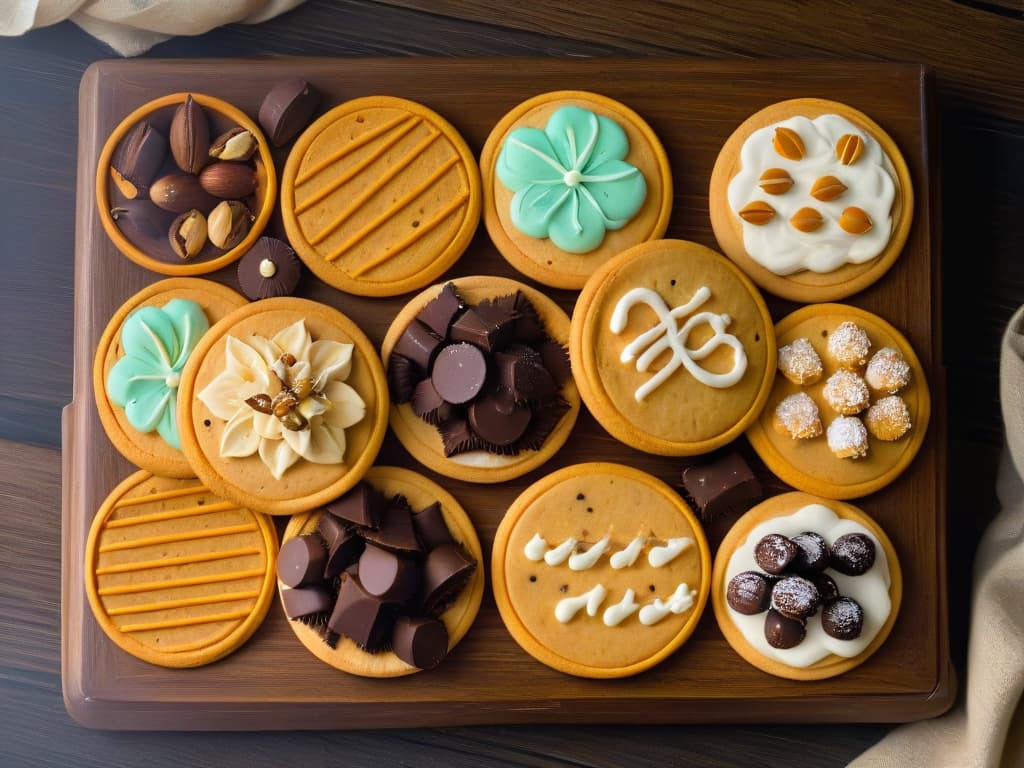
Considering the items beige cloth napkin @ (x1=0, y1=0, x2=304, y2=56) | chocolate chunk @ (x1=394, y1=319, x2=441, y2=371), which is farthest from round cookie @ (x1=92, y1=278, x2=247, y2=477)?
beige cloth napkin @ (x1=0, y1=0, x2=304, y2=56)

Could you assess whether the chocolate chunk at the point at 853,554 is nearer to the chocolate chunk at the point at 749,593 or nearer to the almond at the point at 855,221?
the chocolate chunk at the point at 749,593

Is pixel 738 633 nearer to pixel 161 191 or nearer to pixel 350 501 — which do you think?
pixel 350 501

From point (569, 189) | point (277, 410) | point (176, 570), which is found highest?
point (569, 189)

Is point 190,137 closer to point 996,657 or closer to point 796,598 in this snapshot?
point 796,598

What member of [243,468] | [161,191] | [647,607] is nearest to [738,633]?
[647,607]

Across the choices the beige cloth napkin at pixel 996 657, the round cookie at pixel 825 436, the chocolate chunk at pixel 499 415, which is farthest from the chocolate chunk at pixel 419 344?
the beige cloth napkin at pixel 996 657

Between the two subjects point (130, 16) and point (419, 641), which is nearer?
point (419, 641)

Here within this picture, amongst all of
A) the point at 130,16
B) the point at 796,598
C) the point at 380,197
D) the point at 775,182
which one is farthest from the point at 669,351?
the point at 130,16
